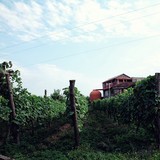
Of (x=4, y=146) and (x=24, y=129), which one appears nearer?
(x=4, y=146)

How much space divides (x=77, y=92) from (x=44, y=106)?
22.7 feet

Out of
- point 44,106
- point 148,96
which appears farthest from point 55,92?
point 148,96

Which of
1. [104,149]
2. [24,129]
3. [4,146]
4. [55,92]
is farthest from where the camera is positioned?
[55,92]

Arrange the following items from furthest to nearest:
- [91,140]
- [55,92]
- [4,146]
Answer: [55,92], [91,140], [4,146]

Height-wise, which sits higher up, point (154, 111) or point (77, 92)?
point (77, 92)

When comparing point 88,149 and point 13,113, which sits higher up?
point 13,113

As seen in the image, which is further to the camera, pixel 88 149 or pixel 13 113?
pixel 13 113

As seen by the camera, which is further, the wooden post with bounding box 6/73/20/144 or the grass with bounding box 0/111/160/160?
the wooden post with bounding box 6/73/20/144

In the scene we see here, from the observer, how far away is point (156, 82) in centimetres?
1160

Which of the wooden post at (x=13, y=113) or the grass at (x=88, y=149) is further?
the wooden post at (x=13, y=113)

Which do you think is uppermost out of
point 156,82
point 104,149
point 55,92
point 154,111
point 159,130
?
point 55,92

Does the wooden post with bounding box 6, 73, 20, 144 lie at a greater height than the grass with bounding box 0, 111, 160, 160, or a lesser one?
greater

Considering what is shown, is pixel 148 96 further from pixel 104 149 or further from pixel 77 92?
pixel 77 92

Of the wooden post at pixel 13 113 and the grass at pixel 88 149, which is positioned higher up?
the wooden post at pixel 13 113
